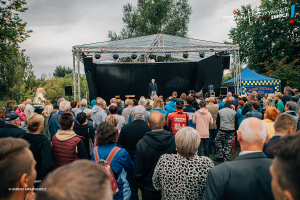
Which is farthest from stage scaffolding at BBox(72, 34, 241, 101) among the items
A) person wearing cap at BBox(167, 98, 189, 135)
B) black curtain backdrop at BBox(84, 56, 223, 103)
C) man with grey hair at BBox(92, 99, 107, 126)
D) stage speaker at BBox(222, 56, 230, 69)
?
person wearing cap at BBox(167, 98, 189, 135)

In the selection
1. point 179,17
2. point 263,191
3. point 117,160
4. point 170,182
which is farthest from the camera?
point 179,17

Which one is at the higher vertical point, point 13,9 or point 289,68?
point 13,9

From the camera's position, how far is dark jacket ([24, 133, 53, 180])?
6.18 ft

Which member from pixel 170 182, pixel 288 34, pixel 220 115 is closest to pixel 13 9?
pixel 220 115

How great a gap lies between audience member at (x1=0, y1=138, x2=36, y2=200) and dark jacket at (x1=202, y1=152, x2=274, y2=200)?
1.05 metres

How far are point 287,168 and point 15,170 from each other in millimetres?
1086

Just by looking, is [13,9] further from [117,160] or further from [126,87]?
[117,160]

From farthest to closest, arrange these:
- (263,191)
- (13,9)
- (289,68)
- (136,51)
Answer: (289,68) < (13,9) < (136,51) < (263,191)

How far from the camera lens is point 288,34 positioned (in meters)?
19.1

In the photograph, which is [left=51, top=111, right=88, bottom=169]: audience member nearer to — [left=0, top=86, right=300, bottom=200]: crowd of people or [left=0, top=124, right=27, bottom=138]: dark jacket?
[left=0, top=86, right=300, bottom=200]: crowd of people

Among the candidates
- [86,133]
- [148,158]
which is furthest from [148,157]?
[86,133]

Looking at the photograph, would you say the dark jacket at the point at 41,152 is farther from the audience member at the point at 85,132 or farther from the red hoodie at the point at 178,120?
the red hoodie at the point at 178,120

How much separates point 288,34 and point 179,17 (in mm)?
12005

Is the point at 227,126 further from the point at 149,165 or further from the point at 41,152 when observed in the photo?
the point at 41,152
